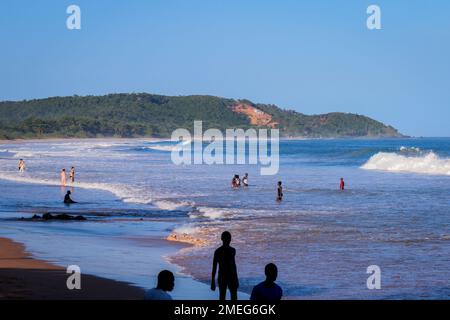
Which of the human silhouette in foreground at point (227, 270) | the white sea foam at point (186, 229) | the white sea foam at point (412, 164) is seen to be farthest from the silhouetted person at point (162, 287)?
the white sea foam at point (412, 164)

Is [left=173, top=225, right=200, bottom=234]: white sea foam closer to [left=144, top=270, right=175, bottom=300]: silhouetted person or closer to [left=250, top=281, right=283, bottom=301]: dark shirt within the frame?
[left=250, top=281, right=283, bottom=301]: dark shirt

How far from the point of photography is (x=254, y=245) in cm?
1722

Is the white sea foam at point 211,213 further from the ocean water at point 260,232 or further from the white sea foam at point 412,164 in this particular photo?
the white sea foam at point 412,164

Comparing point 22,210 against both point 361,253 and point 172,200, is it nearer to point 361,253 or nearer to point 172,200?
point 172,200

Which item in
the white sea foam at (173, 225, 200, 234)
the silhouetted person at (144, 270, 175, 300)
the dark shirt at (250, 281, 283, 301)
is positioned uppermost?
the silhouetted person at (144, 270, 175, 300)

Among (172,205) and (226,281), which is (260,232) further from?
(226,281)

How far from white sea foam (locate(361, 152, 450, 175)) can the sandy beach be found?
1576 inches

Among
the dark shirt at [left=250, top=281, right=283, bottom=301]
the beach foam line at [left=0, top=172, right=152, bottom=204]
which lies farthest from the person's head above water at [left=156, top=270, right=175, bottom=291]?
the beach foam line at [left=0, top=172, right=152, bottom=204]

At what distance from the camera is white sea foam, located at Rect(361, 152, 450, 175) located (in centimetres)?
5231

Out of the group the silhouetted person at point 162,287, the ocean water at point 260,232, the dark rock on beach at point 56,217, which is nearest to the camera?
the silhouetted person at point 162,287

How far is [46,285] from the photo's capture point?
1190cm

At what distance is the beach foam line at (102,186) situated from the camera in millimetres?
29547

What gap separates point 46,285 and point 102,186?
24486mm

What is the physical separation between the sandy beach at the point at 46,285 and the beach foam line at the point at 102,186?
14937 mm
